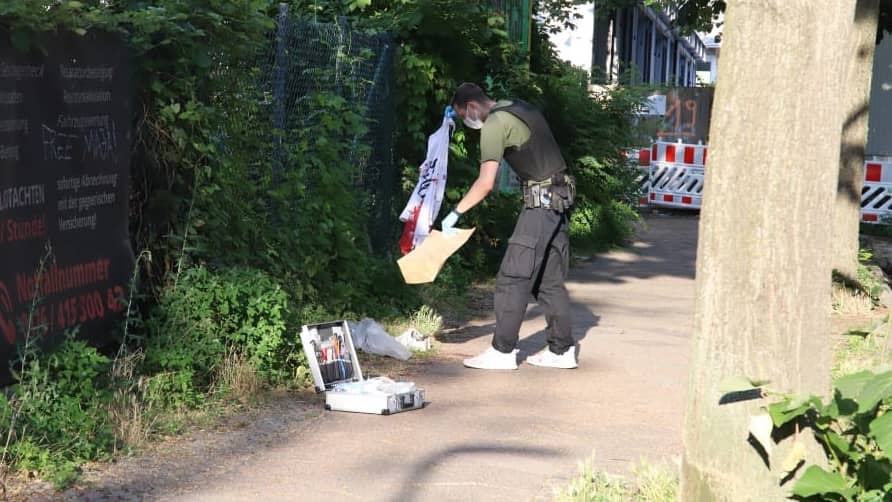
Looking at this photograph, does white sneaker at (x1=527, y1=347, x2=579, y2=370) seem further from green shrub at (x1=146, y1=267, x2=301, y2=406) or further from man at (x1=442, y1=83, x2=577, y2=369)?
green shrub at (x1=146, y1=267, x2=301, y2=406)

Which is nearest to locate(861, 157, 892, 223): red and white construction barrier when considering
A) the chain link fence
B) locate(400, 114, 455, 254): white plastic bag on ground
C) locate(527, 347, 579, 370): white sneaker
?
the chain link fence

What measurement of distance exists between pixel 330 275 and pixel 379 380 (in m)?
1.94

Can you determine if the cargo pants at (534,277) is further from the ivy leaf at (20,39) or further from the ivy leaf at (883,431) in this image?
the ivy leaf at (883,431)

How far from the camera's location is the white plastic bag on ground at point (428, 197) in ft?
32.1

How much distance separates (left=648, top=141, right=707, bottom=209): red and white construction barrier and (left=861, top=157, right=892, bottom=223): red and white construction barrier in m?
3.11

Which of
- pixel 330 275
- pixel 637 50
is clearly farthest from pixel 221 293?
pixel 637 50

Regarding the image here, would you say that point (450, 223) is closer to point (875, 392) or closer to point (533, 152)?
point (533, 152)

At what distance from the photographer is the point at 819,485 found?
4.34 meters

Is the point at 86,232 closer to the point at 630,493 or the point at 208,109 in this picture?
the point at 208,109

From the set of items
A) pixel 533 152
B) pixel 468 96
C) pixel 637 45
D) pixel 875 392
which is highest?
pixel 637 45

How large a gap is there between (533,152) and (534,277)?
84cm

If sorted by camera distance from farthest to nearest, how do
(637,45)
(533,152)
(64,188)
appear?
(637,45), (533,152), (64,188)

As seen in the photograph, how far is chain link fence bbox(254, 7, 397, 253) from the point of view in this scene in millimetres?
9008

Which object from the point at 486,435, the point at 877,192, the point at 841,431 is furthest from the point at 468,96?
the point at 877,192
